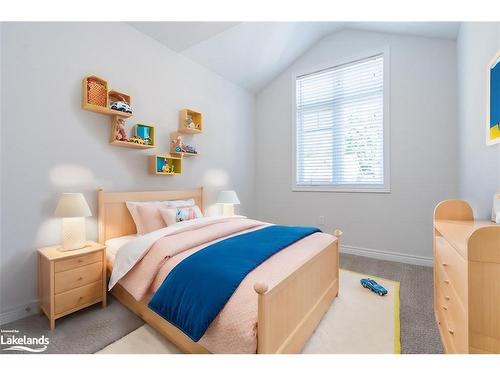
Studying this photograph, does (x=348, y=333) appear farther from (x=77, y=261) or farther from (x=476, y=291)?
(x=77, y=261)

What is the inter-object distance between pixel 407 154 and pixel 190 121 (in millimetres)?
2889

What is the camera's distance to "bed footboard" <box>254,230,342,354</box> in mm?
1090

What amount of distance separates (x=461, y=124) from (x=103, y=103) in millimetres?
3745

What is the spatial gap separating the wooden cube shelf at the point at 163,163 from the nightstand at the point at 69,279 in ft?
3.42

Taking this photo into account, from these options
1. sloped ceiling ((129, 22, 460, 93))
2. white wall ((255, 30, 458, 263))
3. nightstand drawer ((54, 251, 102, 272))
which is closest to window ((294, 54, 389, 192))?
white wall ((255, 30, 458, 263))

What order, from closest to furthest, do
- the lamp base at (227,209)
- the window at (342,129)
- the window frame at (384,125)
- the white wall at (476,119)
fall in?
the white wall at (476,119), the window frame at (384,125), the window at (342,129), the lamp base at (227,209)

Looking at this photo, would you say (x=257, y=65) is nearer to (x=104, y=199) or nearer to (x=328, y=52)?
(x=328, y=52)

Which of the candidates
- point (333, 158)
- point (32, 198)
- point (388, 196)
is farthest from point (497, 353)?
A: point (32, 198)

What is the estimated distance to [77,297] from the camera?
6.18 ft

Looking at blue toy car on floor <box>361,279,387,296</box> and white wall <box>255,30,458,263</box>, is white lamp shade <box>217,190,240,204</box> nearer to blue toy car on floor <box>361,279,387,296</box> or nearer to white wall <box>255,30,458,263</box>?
white wall <box>255,30,458,263</box>

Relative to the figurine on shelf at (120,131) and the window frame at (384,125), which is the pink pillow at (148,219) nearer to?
the figurine on shelf at (120,131)

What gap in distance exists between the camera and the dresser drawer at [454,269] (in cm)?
114

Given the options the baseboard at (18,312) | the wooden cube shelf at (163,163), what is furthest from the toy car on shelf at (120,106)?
the baseboard at (18,312)

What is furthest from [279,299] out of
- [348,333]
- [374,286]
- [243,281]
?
[374,286]
